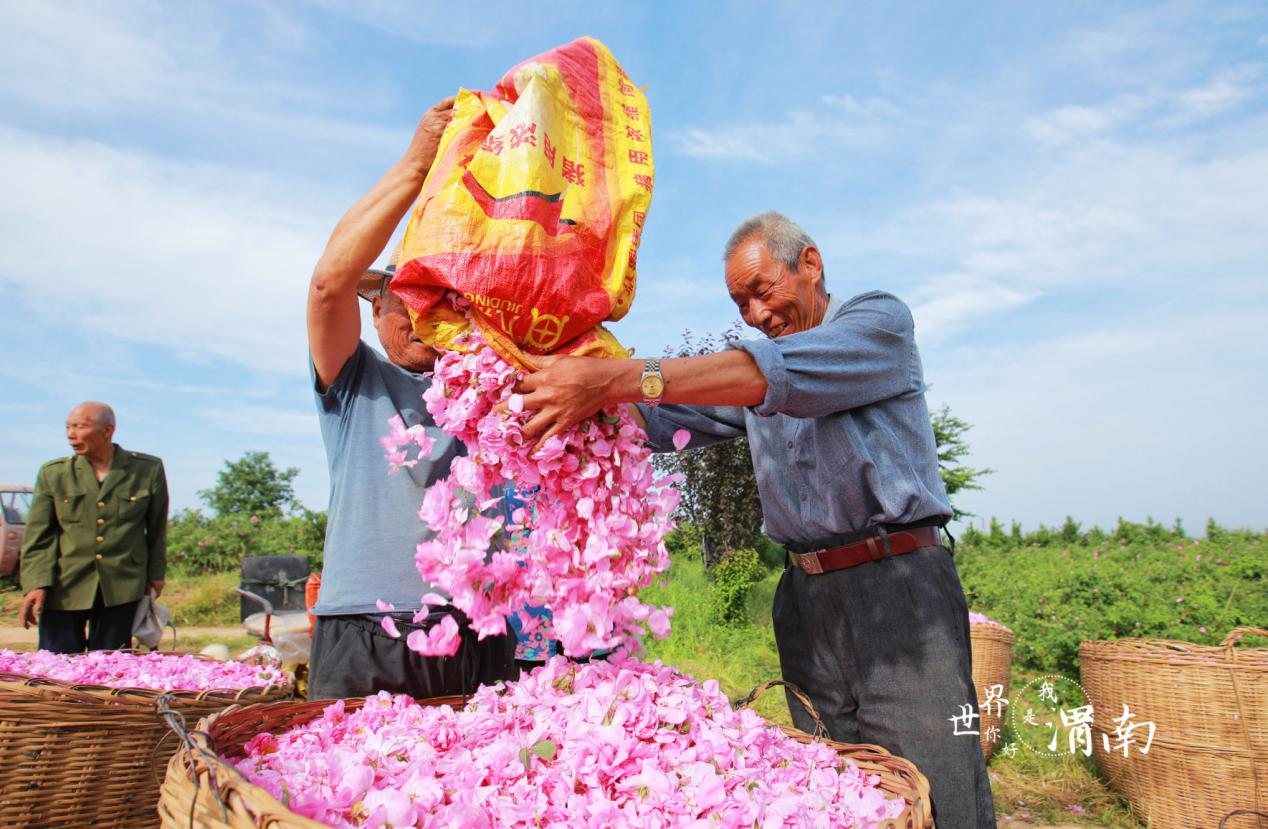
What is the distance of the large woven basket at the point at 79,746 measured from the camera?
2072mm

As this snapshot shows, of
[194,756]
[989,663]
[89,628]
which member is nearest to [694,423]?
[194,756]

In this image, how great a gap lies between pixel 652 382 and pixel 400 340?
0.92 metres

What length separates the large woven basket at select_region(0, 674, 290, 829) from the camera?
6.80ft

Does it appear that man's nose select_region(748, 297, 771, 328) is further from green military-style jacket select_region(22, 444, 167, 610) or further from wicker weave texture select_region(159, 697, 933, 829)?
green military-style jacket select_region(22, 444, 167, 610)

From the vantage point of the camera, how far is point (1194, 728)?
13.5ft

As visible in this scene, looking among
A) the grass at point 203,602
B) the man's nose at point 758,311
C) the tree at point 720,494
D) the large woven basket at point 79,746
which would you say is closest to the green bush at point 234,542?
the grass at point 203,602

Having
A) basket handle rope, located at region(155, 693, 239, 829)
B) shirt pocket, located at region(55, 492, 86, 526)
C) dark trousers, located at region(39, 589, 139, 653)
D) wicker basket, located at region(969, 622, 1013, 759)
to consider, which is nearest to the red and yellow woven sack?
basket handle rope, located at region(155, 693, 239, 829)

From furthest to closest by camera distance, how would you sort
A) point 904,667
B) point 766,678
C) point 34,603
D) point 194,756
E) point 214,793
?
point 766,678, point 34,603, point 904,667, point 194,756, point 214,793

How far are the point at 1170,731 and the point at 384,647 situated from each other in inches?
169

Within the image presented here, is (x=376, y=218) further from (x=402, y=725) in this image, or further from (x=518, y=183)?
(x=402, y=725)

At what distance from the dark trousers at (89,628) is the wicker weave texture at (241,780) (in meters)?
4.42

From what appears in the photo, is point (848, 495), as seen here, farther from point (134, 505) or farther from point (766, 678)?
point (766, 678)

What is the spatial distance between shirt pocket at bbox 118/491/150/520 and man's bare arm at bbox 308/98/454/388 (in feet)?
14.1

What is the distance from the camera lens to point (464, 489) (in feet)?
5.63
